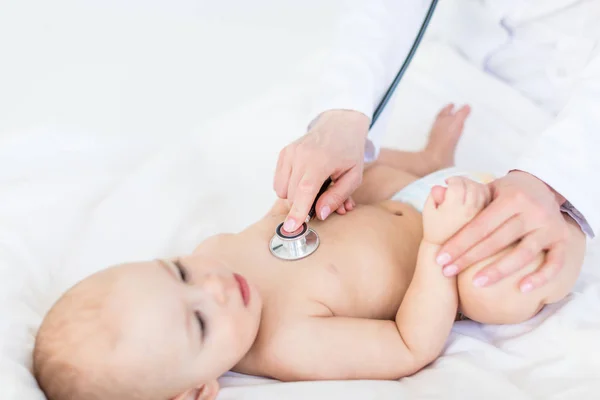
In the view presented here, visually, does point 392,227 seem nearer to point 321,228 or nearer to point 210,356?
point 321,228

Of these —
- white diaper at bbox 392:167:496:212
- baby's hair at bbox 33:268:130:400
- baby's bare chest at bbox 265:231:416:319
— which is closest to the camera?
baby's hair at bbox 33:268:130:400

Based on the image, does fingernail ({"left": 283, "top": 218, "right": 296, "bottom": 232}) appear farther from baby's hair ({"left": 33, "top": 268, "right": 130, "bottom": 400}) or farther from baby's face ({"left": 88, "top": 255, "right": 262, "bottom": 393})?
baby's hair ({"left": 33, "top": 268, "right": 130, "bottom": 400})

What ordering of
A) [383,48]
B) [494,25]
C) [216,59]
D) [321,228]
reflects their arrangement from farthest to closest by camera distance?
[216,59] → [494,25] → [383,48] → [321,228]

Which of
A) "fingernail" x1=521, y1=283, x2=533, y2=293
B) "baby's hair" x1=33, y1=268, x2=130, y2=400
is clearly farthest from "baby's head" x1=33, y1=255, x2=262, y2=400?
"fingernail" x1=521, y1=283, x2=533, y2=293

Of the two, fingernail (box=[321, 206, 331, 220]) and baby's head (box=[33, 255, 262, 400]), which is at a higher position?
fingernail (box=[321, 206, 331, 220])

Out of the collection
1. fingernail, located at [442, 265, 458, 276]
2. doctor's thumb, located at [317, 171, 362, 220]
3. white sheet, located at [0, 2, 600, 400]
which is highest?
doctor's thumb, located at [317, 171, 362, 220]

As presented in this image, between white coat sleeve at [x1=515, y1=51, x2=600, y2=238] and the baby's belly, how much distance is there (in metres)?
0.24

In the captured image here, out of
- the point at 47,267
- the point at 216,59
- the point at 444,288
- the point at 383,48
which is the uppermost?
the point at 383,48

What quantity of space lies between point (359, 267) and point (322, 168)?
0.54 ft

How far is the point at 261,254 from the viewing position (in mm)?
1023

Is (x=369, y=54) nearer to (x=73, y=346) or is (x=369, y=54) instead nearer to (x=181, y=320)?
(x=181, y=320)

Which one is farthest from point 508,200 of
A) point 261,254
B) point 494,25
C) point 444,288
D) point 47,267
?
point 47,267

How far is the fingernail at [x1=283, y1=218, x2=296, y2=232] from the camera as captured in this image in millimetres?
975

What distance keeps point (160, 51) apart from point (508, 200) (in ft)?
3.99
